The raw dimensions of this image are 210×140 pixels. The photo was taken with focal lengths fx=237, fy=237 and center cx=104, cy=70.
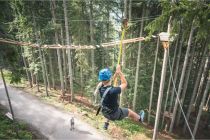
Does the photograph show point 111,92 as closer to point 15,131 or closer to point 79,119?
point 15,131

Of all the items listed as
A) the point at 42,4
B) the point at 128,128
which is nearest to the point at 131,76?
the point at 128,128

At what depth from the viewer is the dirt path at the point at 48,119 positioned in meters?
15.9

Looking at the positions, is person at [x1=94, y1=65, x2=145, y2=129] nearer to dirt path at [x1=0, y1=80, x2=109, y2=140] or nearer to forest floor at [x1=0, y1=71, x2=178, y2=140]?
dirt path at [x1=0, y1=80, x2=109, y2=140]

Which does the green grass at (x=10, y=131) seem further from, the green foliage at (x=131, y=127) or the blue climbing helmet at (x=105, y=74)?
the blue climbing helmet at (x=105, y=74)

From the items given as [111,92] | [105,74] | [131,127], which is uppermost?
[105,74]

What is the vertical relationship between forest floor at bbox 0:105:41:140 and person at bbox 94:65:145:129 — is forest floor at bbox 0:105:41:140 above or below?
below

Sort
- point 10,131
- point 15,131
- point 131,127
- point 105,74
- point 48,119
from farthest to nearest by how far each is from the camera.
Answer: point 131,127, point 48,119, point 15,131, point 10,131, point 105,74

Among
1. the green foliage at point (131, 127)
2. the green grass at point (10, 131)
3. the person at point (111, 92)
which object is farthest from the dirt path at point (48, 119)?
the person at point (111, 92)

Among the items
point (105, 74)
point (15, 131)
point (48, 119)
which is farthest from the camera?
point (48, 119)

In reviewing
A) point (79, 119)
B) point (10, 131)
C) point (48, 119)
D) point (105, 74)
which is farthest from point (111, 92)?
point (48, 119)

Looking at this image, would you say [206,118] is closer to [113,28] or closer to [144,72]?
[144,72]

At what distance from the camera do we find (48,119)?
18.0 m

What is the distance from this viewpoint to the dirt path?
1593cm

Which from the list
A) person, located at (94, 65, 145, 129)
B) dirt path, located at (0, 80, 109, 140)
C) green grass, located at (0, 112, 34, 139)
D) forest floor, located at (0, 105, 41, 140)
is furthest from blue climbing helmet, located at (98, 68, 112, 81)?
dirt path, located at (0, 80, 109, 140)
